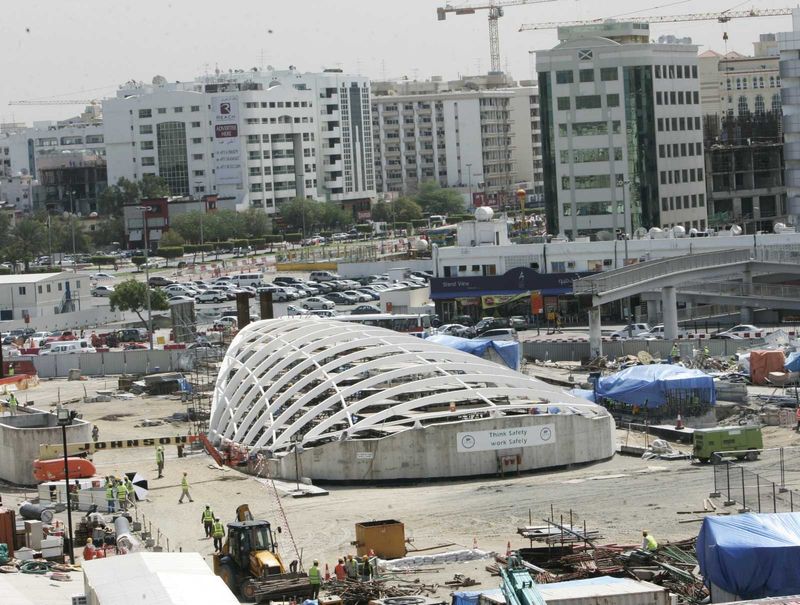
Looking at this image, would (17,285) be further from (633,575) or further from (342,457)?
(633,575)

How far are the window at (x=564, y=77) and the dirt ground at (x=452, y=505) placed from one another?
4844cm

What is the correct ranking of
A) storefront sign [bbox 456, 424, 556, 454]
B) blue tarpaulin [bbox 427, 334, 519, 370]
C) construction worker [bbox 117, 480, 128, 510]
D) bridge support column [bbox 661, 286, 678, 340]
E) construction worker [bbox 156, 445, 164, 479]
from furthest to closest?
1. bridge support column [bbox 661, 286, 678, 340]
2. blue tarpaulin [bbox 427, 334, 519, 370]
3. construction worker [bbox 156, 445, 164, 479]
4. storefront sign [bbox 456, 424, 556, 454]
5. construction worker [bbox 117, 480, 128, 510]

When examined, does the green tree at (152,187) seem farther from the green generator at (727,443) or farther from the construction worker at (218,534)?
the construction worker at (218,534)

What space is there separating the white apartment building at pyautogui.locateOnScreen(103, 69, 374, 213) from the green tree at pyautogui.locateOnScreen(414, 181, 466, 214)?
6466mm

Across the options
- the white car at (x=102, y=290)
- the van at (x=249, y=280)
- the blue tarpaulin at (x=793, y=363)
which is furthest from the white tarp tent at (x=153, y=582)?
the white car at (x=102, y=290)

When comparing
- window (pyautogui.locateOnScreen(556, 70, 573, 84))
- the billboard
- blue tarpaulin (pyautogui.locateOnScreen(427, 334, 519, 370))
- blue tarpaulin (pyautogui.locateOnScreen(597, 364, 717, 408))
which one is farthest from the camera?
the billboard

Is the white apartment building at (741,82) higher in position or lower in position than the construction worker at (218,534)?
higher

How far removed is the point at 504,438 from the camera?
37.5 m

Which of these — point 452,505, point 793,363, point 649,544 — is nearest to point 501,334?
point 793,363

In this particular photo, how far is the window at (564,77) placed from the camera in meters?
87.6

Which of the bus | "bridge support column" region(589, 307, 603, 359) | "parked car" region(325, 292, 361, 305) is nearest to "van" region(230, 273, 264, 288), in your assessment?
"parked car" region(325, 292, 361, 305)

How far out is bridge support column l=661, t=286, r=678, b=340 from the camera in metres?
56.8

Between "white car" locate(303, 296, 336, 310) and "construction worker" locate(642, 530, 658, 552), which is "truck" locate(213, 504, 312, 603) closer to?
"construction worker" locate(642, 530, 658, 552)

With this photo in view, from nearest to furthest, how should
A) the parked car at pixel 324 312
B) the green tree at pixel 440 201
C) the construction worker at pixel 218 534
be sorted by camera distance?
the construction worker at pixel 218 534 < the parked car at pixel 324 312 < the green tree at pixel 440 201
